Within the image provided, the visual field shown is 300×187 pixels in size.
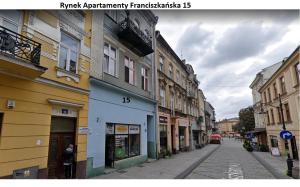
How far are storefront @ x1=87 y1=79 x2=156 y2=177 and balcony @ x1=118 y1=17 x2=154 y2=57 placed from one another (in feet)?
10.4

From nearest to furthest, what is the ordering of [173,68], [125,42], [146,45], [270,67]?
1. [125,42]
2. [146,45]
3. [173,68]
4. [270,67]

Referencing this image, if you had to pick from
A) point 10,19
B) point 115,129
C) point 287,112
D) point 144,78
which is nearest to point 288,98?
point 287,112

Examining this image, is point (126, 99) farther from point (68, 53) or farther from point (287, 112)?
point (287, 112)

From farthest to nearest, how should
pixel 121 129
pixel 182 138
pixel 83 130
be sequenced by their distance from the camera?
1. pixel 182 138
2. pixel 121 129
3. pixel 83 130

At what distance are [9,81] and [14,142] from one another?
1.86 metres

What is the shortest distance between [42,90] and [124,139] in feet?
20.1

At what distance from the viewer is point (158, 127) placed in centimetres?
1675

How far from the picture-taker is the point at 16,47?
648cm

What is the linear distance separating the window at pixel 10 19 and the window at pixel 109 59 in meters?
4.86

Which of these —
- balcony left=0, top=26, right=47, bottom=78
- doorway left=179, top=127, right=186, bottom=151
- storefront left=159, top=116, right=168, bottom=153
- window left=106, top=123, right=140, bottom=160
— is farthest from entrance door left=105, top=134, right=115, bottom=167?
doorway left=179, top=127, right=186, bottom=151

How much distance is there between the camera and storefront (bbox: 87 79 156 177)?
32.7ft

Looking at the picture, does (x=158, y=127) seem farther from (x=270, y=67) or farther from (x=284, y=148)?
(x=270, y=67)

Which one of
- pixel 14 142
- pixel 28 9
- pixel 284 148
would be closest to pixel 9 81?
pixel 14 142

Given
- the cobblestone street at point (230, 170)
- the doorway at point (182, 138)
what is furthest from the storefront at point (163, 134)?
the doorway at point (182, 138)
